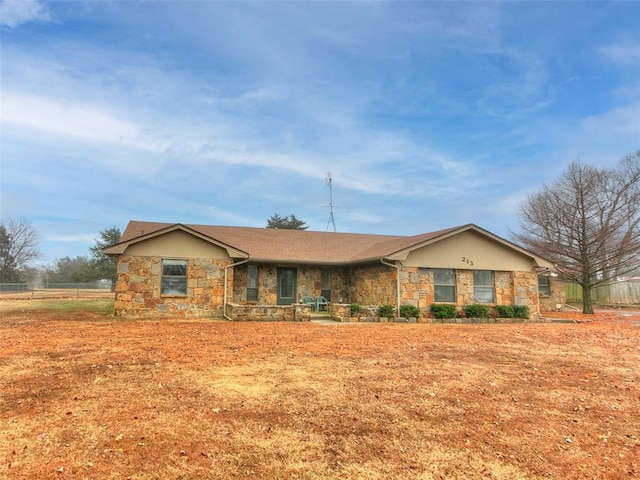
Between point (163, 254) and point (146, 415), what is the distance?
37.5ft

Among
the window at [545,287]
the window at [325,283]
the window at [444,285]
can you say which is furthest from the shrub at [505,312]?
the window at [545,287]

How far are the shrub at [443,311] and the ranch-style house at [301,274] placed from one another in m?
0.30

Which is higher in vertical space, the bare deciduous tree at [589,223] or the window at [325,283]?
the bare deciduous tree at [589,223]

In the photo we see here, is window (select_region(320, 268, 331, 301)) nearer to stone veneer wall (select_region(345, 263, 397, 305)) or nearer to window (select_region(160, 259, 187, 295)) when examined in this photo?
stone veneer wall (select_region(345, 263, 397, 305))

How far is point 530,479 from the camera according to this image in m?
3.20

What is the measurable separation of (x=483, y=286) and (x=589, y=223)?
9670 millimetres

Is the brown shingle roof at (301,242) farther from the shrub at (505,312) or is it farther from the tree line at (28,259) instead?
the tree line at (28,259)

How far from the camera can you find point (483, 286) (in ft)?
54.3

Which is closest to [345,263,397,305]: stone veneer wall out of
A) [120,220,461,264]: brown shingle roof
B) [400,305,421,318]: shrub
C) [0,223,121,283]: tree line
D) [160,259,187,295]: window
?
[400,305,421,318]: shrub

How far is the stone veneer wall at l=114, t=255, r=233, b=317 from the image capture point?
14367 mm

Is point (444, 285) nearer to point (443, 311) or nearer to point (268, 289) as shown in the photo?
point (443, 311)

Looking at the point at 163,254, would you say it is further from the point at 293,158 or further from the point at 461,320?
the point at 293,158

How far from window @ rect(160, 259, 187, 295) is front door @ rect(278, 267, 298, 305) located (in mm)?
4638

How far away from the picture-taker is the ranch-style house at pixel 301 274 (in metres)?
14.5
